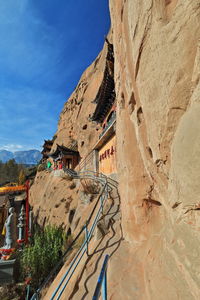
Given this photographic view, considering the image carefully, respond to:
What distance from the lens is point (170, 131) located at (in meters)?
2.53

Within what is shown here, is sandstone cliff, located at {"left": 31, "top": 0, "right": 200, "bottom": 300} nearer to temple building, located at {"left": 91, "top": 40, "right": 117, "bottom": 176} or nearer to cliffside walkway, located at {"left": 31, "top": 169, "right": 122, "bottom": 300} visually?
cliffside walkway, located at {"left": 31, "top": 169, "right": 122, "bottom": 300}

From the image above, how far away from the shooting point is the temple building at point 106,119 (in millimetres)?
13289

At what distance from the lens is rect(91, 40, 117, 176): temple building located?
13.3m

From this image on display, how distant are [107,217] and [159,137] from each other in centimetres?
440

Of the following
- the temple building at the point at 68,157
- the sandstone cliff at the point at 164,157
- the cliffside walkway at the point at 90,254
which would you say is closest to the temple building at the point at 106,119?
the cliffside walkway at the point at 90,254

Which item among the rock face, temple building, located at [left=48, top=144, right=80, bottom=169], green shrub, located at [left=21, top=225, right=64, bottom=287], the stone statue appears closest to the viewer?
the rock face

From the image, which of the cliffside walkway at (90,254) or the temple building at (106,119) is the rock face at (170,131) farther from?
the temple building at (106,119)

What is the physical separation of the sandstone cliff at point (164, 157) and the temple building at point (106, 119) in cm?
852

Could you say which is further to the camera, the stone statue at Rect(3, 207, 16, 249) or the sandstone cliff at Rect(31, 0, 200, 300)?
the stone statue at Rect(3, 207, 16, 249)

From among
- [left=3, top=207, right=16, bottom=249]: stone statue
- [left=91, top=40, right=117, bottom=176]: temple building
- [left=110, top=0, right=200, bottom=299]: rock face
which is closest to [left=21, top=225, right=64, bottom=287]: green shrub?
[left=3, top=207, right=16, bottom=249]: stone statue

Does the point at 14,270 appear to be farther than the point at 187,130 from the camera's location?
Yes

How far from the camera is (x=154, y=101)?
9.26 ft

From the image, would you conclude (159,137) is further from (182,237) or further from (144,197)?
(144,197)

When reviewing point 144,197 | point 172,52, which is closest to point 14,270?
point 144,197
